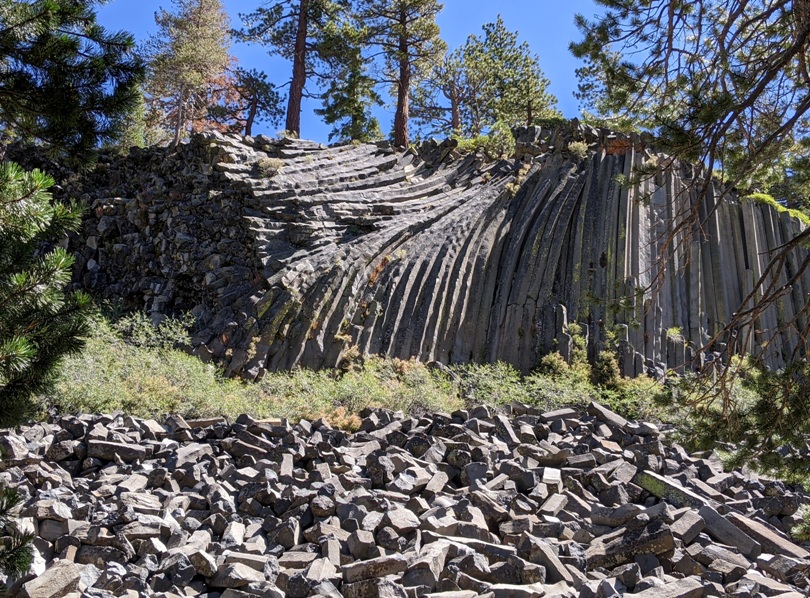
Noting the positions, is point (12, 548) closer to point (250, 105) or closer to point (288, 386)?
point (288, 386)

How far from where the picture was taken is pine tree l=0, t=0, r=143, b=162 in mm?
3996

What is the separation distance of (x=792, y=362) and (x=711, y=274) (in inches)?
367

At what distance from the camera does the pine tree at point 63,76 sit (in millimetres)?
3996

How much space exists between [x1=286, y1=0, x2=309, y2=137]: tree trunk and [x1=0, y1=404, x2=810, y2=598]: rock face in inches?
459

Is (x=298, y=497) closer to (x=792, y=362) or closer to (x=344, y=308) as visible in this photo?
(x=792, y=362)

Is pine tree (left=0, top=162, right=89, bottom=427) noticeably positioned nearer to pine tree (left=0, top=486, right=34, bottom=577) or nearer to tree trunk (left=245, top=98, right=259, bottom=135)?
pine tree (left=0, top=486, right=34, bottom=577)

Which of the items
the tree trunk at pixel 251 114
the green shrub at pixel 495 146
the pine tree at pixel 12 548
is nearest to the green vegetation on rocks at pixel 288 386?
the pine tree at pixel 12 548

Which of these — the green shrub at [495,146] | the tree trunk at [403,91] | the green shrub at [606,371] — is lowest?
the green shrub at [606,371]

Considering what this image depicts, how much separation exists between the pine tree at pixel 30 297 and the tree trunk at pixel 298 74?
1388cm

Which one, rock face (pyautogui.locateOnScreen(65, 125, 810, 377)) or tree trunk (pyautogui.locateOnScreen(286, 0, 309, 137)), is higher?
tree trunk (pyautogui.locateOnScreen(286, 0, 309, 137))

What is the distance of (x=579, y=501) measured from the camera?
5727 millimetres

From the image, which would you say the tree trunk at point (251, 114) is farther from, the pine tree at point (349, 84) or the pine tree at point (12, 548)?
the pine tree at point (12, 548)

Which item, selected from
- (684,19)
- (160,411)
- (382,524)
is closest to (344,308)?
(160,411)

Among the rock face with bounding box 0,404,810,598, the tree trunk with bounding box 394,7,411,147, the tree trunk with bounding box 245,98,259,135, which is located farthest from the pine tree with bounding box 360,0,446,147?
the rock face with bounding box 0,404,810,598
